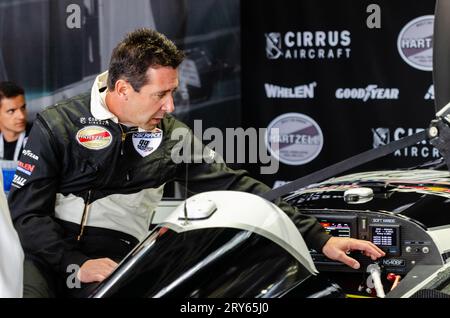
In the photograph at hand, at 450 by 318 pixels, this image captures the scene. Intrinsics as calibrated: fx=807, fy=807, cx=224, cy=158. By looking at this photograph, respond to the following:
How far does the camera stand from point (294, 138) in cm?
593

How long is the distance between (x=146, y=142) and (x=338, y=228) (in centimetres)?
76

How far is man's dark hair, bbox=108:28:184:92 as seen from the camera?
272cm

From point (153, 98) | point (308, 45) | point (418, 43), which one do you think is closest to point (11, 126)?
point (308, 45)

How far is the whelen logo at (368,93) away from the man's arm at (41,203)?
130 inches

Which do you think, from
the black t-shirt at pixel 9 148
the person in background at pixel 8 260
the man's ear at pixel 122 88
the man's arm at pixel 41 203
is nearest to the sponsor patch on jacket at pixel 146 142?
the man's ear at pixel 122 88

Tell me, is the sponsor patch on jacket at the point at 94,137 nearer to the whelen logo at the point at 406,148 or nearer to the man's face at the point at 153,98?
the man's face at the point at 153,98

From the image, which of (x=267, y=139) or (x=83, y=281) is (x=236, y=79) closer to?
(x=267, y=139)

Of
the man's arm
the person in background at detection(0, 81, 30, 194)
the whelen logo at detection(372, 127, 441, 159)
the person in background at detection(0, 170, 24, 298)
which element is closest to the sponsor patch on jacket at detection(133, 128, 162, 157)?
the man's arm

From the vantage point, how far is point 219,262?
6.45ft

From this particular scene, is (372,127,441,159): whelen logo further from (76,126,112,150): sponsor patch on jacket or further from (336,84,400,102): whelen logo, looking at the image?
(76,126,112,150): sponsor patch on jacket

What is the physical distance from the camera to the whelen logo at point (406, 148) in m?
5.55

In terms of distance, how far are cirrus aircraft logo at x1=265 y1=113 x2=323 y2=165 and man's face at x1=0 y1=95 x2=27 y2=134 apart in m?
1.82
